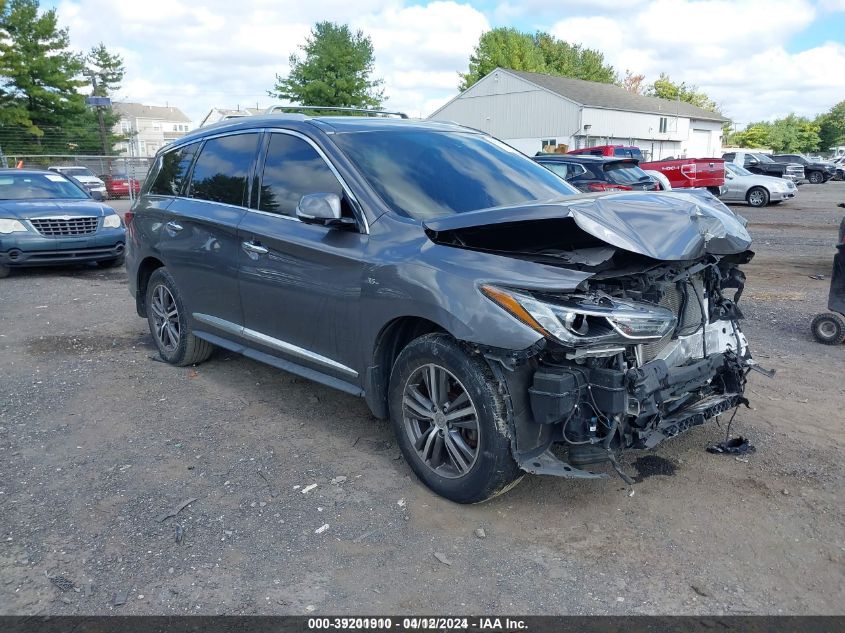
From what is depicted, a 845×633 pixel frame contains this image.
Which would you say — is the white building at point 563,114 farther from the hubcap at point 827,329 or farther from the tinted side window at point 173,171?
the tinted side window at point 173,171

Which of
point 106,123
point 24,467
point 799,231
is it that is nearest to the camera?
point 24,467

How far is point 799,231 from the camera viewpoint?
51.1ft

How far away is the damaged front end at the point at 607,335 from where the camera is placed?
10.3 ft

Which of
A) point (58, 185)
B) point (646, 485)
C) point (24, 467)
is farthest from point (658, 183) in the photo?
point (24, 467)

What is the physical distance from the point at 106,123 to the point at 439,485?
57.3m

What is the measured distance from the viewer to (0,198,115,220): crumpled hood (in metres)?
10.4

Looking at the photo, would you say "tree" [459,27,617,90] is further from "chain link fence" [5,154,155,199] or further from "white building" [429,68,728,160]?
"chain link fence" [5,154,155,199]

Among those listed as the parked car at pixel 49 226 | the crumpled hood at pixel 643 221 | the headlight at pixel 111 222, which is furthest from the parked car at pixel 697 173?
the crumpled hood at pixel 643 221

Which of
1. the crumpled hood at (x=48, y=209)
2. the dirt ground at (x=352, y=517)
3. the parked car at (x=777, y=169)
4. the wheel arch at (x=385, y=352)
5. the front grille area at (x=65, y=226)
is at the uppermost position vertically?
the parked car at (x=777, y=169)

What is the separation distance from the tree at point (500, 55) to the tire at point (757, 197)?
4229cm

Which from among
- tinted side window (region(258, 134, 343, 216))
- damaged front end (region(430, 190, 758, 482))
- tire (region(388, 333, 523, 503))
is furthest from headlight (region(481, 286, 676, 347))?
tinted side window (region(258, 134, 343, 216))

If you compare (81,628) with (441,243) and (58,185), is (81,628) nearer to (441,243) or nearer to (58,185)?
(441,243)

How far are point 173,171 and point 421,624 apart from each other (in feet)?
14.6

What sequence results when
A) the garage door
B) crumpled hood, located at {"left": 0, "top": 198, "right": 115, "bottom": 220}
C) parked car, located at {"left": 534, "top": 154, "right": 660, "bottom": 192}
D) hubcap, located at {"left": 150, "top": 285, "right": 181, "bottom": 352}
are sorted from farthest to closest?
the garage door → parked car, located at {"left": 534, "top": 154, "right": 660, "bottom": 192} → crumpled hood, located at {"left": 0, "top": 198, "right": 115, "bottom": 220} → hubcap, located at {"left": 150, "top": 285, "right": 181, "bottom": 352}
